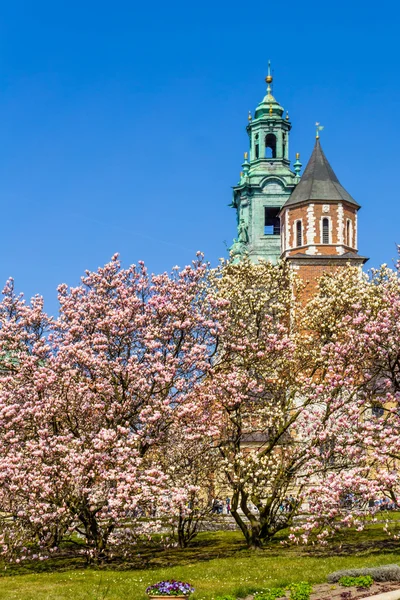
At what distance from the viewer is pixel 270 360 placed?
90.7ft

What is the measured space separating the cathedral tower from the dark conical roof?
3415 centimetres

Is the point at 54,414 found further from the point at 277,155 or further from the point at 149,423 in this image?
the point at 277,155

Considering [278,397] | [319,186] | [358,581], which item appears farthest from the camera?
[319,186]

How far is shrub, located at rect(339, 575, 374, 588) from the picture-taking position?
54.8 ft

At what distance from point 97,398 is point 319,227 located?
38572mm

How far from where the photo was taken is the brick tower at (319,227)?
57969 millimetres

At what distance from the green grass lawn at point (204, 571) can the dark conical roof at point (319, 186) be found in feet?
116

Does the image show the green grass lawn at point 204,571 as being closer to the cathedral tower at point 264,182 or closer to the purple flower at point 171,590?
the purple flower at point 171,590

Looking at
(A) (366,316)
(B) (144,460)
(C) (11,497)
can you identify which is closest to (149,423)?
(B) (144,460)

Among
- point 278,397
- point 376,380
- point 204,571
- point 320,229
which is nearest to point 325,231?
point 320,229

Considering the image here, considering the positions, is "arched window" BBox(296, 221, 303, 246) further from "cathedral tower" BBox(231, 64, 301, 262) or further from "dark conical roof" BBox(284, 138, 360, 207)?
"cathedral tower" BBox(231, 64, 301, 262)

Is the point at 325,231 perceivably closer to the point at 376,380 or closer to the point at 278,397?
the point at 278,397

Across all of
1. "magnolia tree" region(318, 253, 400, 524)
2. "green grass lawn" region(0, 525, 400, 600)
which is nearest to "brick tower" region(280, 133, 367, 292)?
"magnolia tree" region(318, 253, 400, 524)

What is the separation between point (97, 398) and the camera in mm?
23766
